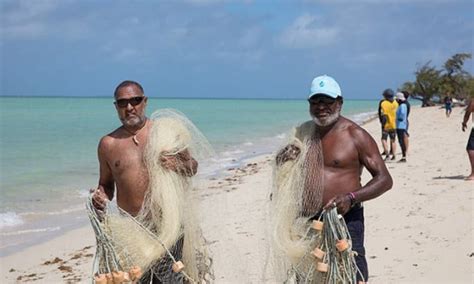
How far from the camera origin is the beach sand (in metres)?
5.48

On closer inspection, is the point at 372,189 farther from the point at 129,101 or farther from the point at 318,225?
the point at 129,101

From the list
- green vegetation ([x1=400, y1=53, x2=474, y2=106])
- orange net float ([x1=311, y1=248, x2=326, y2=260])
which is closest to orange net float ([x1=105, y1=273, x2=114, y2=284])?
orange net float ([x1=311, y1=248, x2=326, y2=260])

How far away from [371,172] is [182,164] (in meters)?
1.23

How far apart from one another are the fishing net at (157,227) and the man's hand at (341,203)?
101 centimetres

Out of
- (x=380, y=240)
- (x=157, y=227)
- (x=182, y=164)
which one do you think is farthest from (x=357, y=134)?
(x=380, y=240)

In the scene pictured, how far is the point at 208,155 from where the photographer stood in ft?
14.3

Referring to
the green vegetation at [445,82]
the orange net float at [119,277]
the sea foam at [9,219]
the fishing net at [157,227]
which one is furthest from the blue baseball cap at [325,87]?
the green vegetation at [445,82]

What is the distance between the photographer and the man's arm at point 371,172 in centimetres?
355

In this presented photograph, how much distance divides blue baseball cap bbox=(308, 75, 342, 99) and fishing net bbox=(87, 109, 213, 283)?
38.2 inches

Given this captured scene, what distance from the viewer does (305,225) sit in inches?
153

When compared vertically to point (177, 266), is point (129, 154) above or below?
above

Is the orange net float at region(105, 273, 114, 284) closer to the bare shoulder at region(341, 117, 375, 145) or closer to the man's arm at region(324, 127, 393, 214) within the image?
the man's arm at region(324, 127, 393, 214)

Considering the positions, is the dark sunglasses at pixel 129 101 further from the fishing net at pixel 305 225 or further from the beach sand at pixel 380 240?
the fishing net at pixel 305 225

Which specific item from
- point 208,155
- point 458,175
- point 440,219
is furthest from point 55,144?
point 208,155
